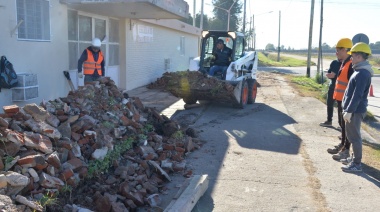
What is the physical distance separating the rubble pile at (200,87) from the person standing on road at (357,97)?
496cm

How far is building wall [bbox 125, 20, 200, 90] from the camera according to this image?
49.3 feet

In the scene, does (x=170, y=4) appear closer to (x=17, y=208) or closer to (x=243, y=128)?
A: (x=243, y=128)

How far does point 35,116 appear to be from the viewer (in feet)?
17.0

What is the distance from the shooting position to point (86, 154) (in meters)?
5.29

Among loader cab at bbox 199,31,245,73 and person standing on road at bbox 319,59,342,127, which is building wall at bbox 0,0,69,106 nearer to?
loader cab at bbox 199,31,245,73

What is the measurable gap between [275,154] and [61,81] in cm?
603

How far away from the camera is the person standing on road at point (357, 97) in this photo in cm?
586

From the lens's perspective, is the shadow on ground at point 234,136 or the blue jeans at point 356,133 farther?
the shadow on ground at point 234,136

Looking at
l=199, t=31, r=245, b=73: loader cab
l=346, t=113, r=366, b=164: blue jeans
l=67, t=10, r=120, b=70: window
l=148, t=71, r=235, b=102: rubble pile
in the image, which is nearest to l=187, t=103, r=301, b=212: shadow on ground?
l=148, t=71, r=235, b=102: rubble pile

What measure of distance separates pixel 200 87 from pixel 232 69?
128 cm

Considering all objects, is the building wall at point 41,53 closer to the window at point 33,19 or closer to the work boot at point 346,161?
the window at point 33,19

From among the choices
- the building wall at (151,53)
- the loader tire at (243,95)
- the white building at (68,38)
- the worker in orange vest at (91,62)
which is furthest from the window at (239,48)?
the worker in orange vest at (91,62)

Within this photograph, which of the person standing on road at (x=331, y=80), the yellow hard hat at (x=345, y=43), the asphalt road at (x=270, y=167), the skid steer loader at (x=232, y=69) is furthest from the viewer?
the skid steer loader at (x=232, y=69)

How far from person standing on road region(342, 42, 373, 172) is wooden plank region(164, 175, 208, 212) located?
262 cm
